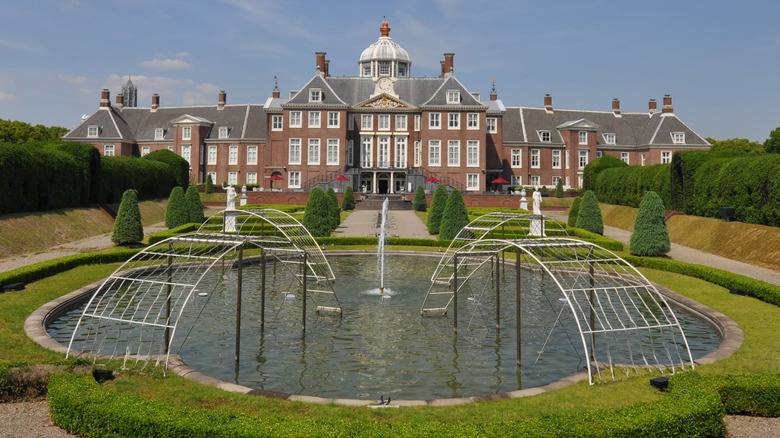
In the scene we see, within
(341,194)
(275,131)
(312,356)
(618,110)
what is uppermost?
(618,110)

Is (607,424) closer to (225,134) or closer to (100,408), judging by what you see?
(100,408)

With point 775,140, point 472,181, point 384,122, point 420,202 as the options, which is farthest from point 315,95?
point 775,140

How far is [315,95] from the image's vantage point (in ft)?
188

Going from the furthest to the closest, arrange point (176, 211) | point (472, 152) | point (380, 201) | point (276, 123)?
1. point (276, 123)
2. point (472, 152)
3. point (380, 201)
4. point (176, 211)

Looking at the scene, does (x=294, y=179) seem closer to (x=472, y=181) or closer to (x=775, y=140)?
(x=472, y=181)

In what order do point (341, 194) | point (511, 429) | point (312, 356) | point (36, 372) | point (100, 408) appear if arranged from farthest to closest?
point (341, 194) → point (312, 356) → point (36, 372) → point (100, 408) → point (511, 429)

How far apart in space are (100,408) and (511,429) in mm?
5069

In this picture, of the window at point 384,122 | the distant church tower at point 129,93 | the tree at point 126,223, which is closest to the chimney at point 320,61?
the window at point 384,122

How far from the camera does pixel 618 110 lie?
7094 centimetres

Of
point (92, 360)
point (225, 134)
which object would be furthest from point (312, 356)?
point (225, 134)

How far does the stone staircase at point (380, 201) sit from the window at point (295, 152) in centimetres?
927

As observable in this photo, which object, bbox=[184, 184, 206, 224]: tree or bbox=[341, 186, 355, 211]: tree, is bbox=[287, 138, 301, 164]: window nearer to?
bbox=[341, 186, 355, 211]: tree

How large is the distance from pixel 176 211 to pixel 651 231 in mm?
23545

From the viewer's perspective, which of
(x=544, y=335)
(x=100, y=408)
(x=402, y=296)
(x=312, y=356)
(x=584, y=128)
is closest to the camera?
(x=100, y=408)
